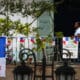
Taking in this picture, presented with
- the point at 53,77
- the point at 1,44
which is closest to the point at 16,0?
the point at 1,44

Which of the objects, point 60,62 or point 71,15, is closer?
point 60,62

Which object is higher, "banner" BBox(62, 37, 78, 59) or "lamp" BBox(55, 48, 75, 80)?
"banner" BBox(62, 37, 78, 59)

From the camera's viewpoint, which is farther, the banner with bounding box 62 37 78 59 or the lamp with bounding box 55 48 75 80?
the banner with bounding box 62 37 78 59

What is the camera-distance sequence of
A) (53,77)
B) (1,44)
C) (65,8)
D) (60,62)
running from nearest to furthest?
(1,44) < (53,77) < (60,62) < (65,8)

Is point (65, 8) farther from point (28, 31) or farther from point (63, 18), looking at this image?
point (28, 31)

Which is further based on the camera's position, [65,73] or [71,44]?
[71,44]

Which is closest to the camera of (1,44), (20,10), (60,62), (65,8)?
(20,10)

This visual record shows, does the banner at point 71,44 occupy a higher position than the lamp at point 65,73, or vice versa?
the banner at point 71,44

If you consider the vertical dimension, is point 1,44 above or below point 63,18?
below

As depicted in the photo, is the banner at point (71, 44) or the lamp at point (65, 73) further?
the banner at point (71, 44)

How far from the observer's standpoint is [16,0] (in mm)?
10609

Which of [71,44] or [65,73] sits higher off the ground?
[71,44]

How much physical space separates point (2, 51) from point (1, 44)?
0.16 meters

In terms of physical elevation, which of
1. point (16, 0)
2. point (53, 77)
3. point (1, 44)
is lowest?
point (53, 77)
